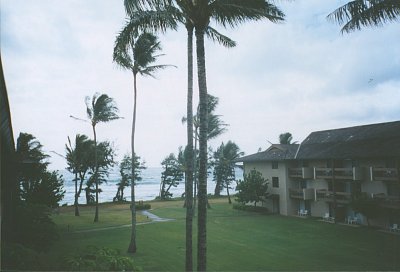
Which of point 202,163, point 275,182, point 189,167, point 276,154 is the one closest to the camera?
point 202,163

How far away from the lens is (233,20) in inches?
456

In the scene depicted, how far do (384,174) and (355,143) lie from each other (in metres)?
5.14

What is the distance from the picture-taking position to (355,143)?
32.6m

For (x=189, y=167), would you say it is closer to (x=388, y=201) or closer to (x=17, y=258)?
(x=17, y=258)

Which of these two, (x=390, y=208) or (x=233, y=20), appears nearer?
(x=233, y=20)

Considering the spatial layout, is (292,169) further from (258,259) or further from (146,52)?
(146,52)

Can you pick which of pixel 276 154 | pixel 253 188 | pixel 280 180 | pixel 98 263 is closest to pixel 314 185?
pixel 280 180

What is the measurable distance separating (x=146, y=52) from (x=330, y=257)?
17.1 meters

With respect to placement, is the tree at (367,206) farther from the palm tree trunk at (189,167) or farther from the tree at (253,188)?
the palm tree trunk at (189,167)

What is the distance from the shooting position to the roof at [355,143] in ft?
92.1

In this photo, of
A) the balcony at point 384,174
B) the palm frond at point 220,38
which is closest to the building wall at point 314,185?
the balcony at point 384,174

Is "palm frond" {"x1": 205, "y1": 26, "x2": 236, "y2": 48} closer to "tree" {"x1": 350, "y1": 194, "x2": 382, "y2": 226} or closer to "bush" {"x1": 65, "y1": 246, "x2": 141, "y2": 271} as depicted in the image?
"bush" {"x1": 65, "y1": 246, "x2": 141, "y2": 271}

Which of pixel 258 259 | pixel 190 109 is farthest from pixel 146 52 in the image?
pixel 258 259

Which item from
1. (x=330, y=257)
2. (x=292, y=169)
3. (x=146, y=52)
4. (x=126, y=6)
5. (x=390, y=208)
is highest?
(x=146, y=52)
